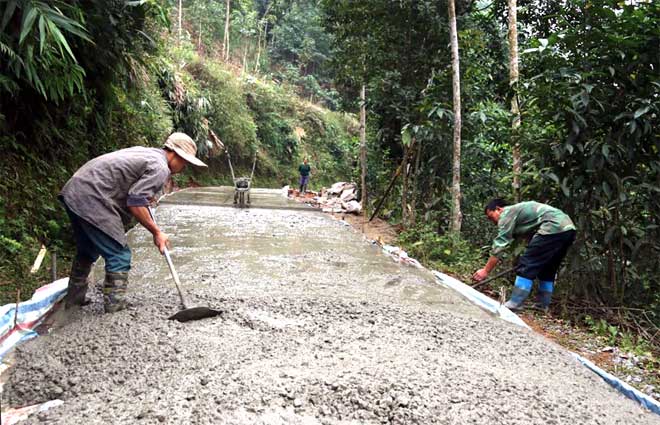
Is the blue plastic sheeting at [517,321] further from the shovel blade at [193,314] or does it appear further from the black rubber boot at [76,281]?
the black rubber boot at [76,281]

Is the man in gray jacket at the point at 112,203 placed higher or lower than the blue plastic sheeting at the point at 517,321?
higher

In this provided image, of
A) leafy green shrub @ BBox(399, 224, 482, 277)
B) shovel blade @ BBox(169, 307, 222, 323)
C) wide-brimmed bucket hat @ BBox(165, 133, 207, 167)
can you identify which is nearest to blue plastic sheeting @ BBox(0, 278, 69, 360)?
shovel blade @ BBox(169, 307, 222, 323)

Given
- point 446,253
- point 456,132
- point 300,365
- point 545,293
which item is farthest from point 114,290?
point 456,132

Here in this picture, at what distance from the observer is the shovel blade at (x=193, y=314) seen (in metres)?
2.57

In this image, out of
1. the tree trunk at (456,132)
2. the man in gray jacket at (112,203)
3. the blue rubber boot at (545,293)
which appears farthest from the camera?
the tree trunk at (456,132)

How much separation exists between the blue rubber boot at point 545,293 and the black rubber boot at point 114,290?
3.14 m

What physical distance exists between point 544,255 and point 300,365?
8.10ft

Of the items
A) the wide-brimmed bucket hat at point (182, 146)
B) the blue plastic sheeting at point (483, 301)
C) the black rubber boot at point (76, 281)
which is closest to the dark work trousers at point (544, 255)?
the blue plastic sheeting at point (483, 301)

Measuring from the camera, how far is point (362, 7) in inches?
279

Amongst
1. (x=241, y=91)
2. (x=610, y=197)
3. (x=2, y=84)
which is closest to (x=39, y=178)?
(x=2, y=84)

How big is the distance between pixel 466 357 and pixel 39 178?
12.8 feet

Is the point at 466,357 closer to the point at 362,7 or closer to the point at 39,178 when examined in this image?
the point at 39,178

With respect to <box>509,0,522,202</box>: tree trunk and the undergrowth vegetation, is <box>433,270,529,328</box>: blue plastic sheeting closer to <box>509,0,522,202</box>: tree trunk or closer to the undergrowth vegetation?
<box>509,0,522,202</box>: tree trunk

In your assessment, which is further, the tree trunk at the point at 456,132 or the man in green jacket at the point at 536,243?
the tree trunk at the point at 456,132
